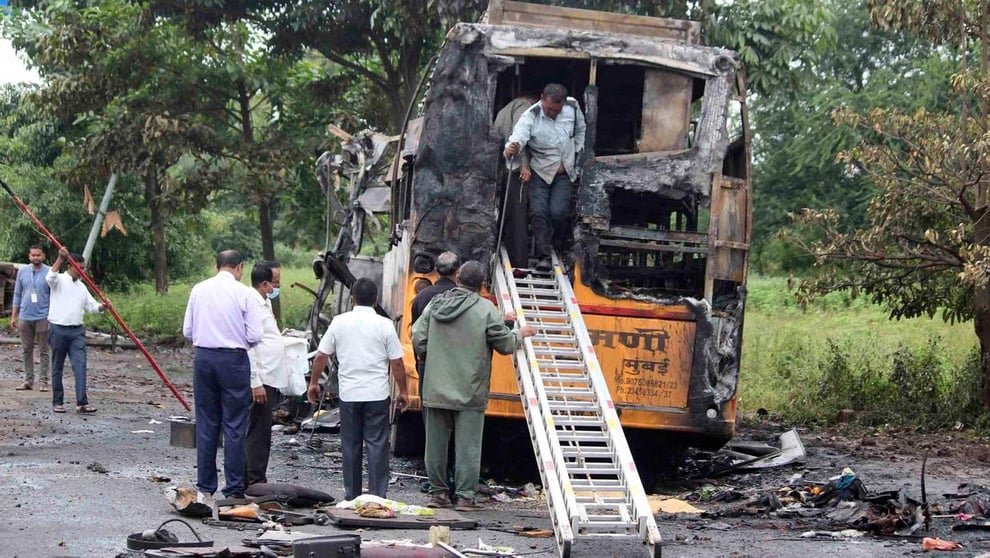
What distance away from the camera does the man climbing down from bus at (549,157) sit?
9.45m

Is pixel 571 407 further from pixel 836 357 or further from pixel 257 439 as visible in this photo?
Answer: pixel 836 357

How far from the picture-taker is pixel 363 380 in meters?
8.18

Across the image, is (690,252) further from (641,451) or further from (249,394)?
(249,394)

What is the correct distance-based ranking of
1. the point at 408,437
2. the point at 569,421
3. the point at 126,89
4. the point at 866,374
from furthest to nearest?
the point at 126,89 < the point at 866,374 < the point at 408,437 < the point at 569,421

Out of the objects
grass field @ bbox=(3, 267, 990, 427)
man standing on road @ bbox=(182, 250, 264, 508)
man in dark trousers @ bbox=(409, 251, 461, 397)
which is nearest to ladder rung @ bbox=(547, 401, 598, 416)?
man in dark trousers @ bbox=(409, 251, 461, 397)

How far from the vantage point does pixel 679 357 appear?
9.43m

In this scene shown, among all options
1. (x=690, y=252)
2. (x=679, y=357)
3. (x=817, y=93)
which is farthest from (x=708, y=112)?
(x=817, y=93)

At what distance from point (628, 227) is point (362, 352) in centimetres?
256

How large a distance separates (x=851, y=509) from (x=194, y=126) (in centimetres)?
1440

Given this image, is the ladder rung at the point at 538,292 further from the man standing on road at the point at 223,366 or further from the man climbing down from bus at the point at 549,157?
the man standing on road at the point at 223,366

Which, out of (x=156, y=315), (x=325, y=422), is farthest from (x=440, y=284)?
(x=156, y=315)

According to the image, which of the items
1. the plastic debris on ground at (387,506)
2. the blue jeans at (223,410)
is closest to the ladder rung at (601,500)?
the plastic debris on ground at (387,506)

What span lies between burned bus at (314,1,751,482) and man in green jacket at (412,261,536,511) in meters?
0.76

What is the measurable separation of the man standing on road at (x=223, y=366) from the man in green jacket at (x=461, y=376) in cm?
115
